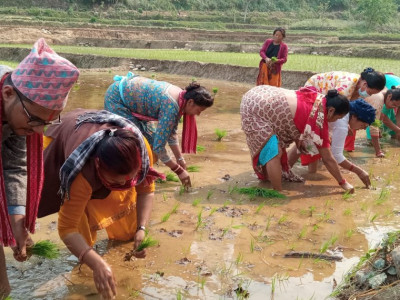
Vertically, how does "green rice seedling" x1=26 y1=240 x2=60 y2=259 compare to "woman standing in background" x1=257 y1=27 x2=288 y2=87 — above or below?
below

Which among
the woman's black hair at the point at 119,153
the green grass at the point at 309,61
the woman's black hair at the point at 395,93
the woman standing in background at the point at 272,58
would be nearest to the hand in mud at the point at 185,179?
the woman's black hair at the point at 119,153

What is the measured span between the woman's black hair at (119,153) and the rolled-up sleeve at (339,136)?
9.54ft

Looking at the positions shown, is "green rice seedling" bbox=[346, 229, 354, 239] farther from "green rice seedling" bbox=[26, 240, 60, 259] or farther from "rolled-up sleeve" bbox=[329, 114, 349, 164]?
"green rice seedling" bbox=[26, 240, 60, 259]

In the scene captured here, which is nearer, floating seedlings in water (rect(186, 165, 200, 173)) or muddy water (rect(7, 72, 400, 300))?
muddy water (rect(7, 72, 400, 300))

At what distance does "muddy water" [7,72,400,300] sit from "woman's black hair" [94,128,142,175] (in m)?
0.84

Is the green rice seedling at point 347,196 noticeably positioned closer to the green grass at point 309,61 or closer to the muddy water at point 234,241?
the muddy water at point 234,241

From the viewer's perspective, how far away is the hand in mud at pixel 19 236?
2.50 metres

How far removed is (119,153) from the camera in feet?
7.64

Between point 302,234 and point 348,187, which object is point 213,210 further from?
point 348,187

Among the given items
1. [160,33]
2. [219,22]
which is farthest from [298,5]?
[160,33]

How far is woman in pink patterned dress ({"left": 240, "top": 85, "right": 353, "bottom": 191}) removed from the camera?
454 cm

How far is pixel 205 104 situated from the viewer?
416cm

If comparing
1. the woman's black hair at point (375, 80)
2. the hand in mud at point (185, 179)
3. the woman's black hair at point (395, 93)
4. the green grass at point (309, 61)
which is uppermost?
the woman's black hair at point (375, 80)

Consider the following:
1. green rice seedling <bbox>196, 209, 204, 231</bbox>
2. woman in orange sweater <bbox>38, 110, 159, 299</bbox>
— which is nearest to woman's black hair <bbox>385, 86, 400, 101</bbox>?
green rice seedling <bbox>196, 209, 204, 231</bbox>
